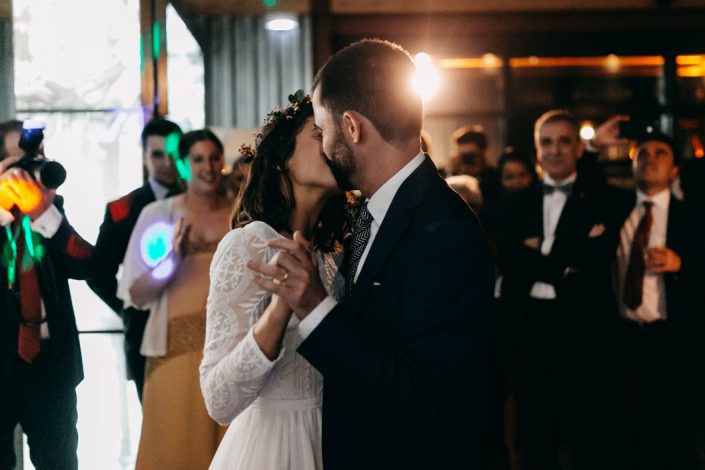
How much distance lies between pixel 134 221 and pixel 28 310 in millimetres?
889

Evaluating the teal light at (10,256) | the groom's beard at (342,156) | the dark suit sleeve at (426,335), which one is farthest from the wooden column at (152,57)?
the dark suit sleeve at (426,335)

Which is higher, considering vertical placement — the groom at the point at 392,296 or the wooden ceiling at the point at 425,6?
the wooden ceiling at the point at 425,6

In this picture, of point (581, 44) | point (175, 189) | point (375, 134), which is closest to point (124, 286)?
point (175, 189)

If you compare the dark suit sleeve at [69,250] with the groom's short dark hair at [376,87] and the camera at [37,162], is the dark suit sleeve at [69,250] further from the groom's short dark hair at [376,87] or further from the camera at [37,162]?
the groom's short dark hair at [376,87]

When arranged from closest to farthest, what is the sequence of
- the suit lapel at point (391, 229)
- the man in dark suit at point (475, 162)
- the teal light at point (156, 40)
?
the suit lapel at point (391, 229) → the teal light at point (156, 40) → the man in dark suit at point (475, 162)

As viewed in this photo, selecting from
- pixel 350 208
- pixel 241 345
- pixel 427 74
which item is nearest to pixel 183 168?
pixel 350 208

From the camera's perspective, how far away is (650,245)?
4008 millimetres

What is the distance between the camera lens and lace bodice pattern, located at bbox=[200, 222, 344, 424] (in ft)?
5.05

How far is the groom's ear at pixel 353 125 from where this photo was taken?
4.62ft

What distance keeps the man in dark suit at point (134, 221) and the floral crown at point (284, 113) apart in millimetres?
1639

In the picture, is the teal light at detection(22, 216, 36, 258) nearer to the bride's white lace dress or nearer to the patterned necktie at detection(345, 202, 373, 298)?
the bride's white lace dress

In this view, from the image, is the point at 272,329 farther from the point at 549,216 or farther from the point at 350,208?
the point at 549,216

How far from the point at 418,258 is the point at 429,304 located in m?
0.08

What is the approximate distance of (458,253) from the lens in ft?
4.34
